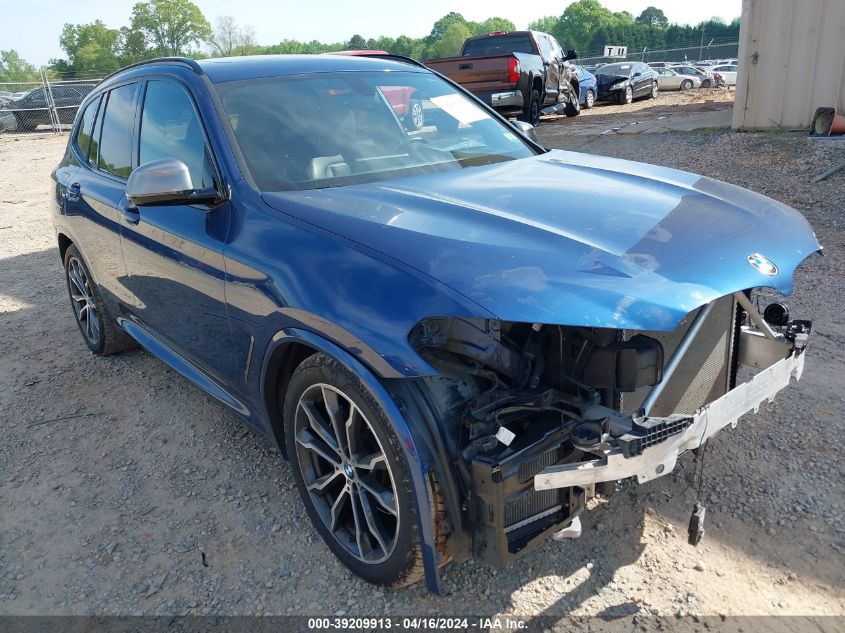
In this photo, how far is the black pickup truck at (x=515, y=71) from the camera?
43.1 ft

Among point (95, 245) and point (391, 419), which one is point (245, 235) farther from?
point (95, 245)

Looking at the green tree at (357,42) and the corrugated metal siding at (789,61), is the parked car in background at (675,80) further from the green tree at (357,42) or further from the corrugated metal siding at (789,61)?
the green tree at (357,42)

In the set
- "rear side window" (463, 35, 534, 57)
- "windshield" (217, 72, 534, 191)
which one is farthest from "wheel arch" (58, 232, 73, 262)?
"rear side window" (463, 35, 534, 57)

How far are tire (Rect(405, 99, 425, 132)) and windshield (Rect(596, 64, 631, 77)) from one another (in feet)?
68.3

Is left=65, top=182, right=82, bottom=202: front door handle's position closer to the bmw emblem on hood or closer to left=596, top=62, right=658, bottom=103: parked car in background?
the bmw emblem on hood

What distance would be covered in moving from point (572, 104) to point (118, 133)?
15421mm

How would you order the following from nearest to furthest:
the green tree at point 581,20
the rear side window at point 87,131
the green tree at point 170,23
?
the rear side window at point 87,131 < the green tree at point 170,23 < the green tree at point 581,20

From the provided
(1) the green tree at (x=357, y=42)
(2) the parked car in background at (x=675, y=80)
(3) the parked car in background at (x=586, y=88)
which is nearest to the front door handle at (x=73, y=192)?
(3) the parked car in background at (x=586, y=88)

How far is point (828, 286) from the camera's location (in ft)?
16.5

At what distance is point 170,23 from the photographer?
278ft

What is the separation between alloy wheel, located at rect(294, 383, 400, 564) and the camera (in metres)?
2.43

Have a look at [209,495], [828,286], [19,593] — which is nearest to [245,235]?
[209,495]

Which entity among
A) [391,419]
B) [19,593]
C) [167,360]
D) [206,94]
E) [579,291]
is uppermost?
[206,94]

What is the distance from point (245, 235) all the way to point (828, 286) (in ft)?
14.4
